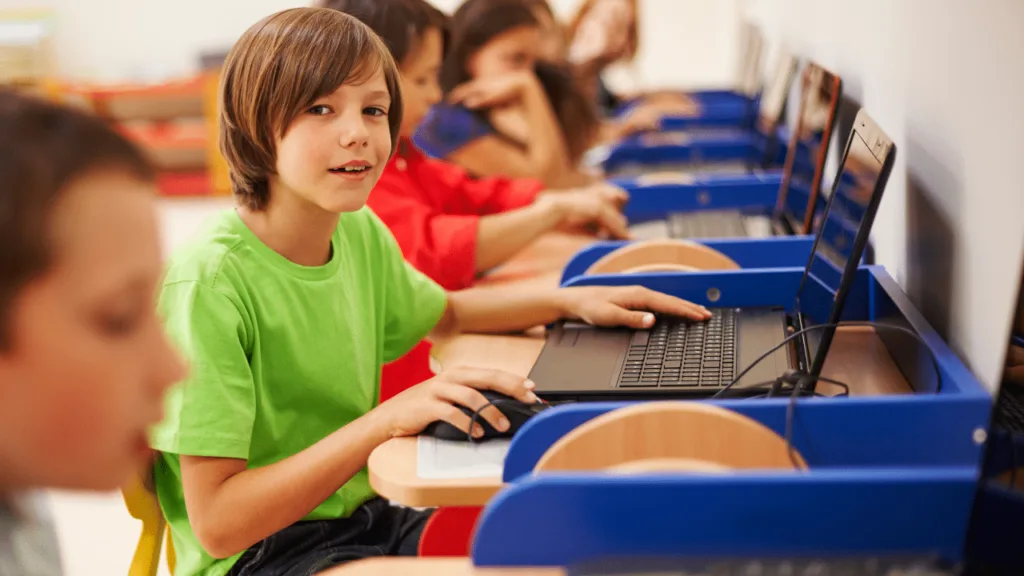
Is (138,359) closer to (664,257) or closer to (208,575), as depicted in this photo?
(208,575)

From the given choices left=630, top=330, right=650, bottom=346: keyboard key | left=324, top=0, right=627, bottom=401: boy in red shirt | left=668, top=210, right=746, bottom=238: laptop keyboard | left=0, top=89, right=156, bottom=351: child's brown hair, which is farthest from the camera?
left=668, top=210, right=746, bottom=238: laptop keyboard

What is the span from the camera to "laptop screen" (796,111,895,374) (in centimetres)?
116

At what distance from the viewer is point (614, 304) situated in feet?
4.83

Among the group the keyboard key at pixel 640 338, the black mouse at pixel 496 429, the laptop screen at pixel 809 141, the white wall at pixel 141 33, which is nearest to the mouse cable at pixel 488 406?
the black mouse at pixel 496 429

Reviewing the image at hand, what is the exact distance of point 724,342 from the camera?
1358 millimetres

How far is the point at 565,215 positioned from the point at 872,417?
1.24 m

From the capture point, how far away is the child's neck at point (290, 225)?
4.13ft

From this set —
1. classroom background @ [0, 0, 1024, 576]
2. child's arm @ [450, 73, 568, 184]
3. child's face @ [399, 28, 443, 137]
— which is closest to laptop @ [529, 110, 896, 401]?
classroom background @ [0, 0, 1024, 576]

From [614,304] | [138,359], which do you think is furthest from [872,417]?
[138,359]

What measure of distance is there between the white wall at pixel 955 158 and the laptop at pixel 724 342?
0.33ft

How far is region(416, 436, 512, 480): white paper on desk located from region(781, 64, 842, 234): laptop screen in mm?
972

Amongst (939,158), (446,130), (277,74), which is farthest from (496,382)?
(446,130)

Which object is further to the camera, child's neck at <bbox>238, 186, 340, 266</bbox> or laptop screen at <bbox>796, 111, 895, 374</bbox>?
child's neck at <bbox>238, 186, 340, 266</bbox>

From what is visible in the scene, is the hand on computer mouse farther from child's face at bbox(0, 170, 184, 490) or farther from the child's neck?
child's face at bbox(0, 170, 184, 490)
